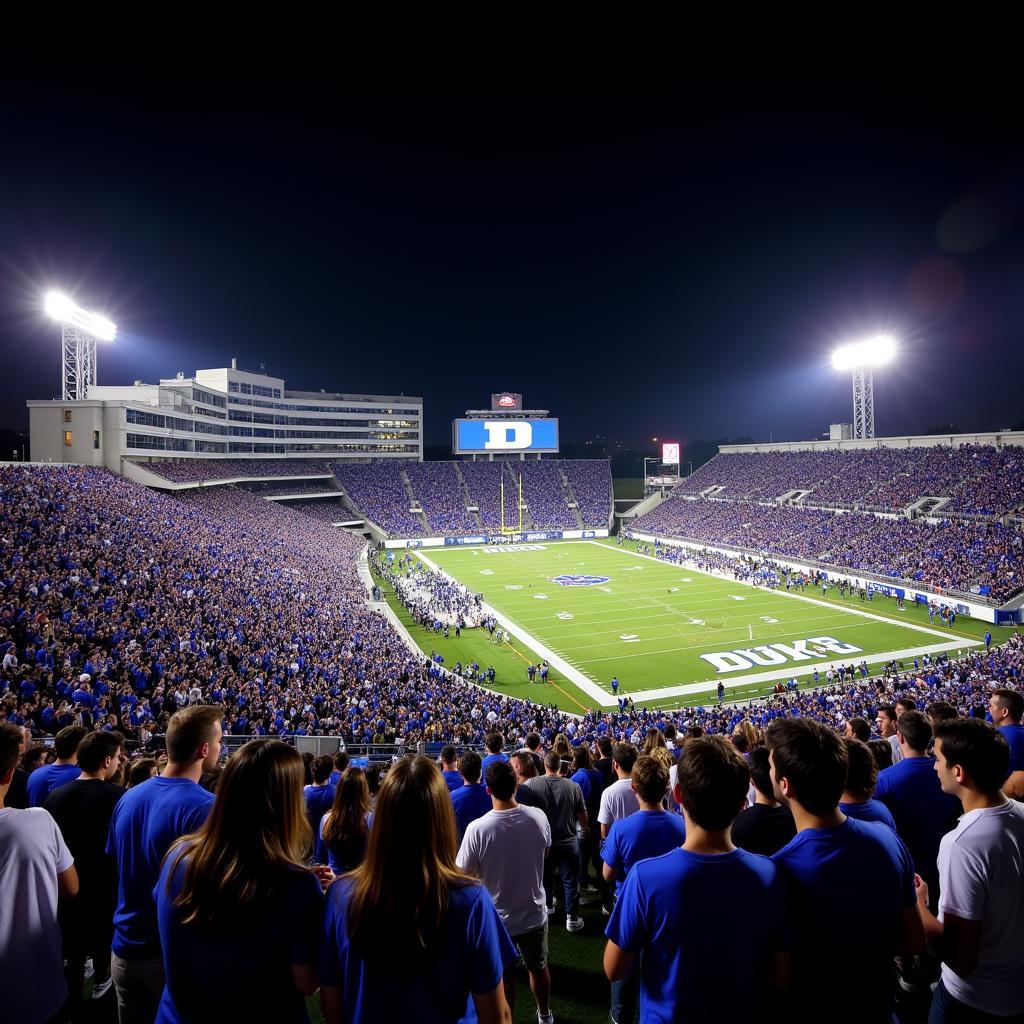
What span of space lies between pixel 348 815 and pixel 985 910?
3.49 metres

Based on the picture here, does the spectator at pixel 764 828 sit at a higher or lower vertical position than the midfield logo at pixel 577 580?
higher

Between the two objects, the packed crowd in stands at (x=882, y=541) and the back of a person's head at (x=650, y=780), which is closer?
the back of a person's head at (x=650, y=780)

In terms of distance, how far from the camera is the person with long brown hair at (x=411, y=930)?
213 centimetres

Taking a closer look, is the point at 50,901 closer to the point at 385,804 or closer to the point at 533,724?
the point at 385,804

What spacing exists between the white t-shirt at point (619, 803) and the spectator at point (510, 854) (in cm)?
145

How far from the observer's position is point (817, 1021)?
2.51m

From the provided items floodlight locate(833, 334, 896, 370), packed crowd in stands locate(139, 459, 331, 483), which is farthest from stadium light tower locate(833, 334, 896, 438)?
packed crowd in stands locate(139, 459, 331, 483)

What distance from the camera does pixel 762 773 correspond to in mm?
3949

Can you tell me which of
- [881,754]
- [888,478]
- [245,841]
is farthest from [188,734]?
[888,478]

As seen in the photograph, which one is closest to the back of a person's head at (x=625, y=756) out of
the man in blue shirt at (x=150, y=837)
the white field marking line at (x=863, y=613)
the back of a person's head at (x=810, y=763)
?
the back of a person's head at (x=810, y=763)

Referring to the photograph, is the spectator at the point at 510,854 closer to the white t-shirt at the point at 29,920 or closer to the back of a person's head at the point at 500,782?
the back of a person's head at the point at 500,782

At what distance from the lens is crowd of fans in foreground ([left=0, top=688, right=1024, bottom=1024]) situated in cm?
221

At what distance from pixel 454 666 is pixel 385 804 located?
81.0 feet

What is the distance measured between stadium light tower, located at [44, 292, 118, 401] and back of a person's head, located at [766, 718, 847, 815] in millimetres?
48783
